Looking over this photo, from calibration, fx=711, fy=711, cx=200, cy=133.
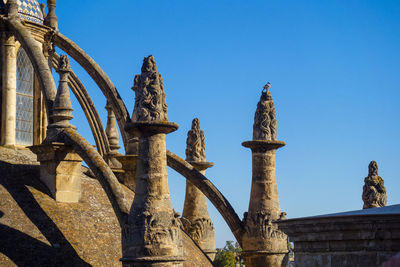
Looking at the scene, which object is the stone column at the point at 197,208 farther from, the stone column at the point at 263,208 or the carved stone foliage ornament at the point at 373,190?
the carved stone foliage ornament at the point at 373,190

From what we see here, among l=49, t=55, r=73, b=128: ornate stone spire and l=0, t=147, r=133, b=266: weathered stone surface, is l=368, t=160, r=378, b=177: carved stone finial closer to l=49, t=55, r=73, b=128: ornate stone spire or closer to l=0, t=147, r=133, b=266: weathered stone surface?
l=0, t=147, r=133, b=266: weathered stone surface

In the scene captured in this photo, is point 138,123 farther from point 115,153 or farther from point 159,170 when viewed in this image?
point 115,153

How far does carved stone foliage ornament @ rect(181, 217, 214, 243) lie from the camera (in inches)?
824

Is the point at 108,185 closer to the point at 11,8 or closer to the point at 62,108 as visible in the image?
the point at 62,108

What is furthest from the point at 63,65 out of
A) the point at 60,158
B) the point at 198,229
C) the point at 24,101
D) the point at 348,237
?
the point at 348,237

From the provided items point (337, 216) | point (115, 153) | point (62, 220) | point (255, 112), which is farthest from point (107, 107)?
point (337, 216)

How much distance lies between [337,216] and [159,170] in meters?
6.09

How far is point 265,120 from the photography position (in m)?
16.9

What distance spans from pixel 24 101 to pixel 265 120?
6.67 meters

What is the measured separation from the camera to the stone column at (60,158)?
49.5 ft

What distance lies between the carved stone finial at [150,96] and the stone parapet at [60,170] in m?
3.09

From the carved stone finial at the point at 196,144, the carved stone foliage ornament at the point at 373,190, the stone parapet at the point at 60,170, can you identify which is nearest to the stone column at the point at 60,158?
the stone parapet at the point at 60,170

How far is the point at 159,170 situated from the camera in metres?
12.3

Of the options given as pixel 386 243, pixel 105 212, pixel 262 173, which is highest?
pixel 262 173
